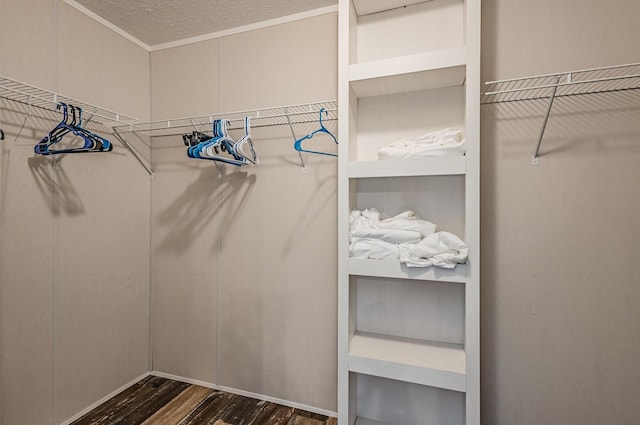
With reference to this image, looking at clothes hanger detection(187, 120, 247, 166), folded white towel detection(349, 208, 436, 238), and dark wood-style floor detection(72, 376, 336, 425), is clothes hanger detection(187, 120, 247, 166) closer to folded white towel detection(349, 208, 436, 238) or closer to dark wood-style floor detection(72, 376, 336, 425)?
folded white towel detection(349, 208, 436, 238)

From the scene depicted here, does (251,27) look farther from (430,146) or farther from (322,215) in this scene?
(430,146)

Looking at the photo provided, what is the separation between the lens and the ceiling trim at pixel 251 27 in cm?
180

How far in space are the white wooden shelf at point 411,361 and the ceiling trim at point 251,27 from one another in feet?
6.05

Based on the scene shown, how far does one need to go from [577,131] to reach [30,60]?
8.75 feet

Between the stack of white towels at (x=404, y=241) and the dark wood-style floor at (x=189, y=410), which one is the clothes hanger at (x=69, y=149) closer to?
the stack of white towels at (x=404, y=241)

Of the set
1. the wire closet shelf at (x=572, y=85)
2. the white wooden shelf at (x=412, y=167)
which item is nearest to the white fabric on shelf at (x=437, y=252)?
the white wooden shelf at (x=412, y=167)

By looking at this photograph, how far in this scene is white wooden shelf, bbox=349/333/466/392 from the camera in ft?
4.26

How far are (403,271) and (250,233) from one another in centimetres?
103

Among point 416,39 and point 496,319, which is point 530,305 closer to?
point 496,319

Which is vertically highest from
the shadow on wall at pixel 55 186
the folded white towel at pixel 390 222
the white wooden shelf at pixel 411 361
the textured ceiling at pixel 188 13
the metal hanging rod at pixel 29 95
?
the textured ceiling at pixel 188 13

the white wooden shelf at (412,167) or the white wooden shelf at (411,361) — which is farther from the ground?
the white wooden shelf at (412,167)

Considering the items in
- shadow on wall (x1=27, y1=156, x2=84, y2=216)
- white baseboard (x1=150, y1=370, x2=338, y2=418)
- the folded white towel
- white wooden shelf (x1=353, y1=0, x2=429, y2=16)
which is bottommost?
white baseboard (x1=150, y1=370, x2=338, y2=418)

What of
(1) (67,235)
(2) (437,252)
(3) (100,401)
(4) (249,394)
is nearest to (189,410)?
(4) (249,394)

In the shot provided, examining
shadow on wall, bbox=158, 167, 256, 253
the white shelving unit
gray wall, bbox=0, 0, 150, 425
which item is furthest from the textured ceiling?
shadow on wall, bbox=158, 167, 256, 253
